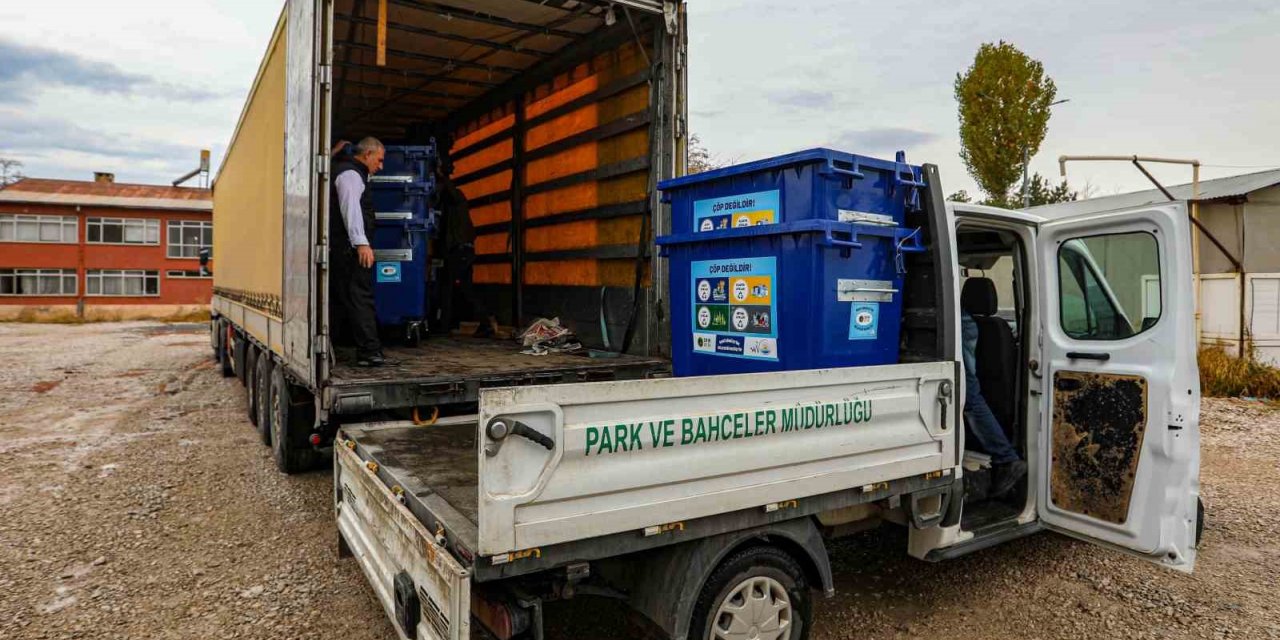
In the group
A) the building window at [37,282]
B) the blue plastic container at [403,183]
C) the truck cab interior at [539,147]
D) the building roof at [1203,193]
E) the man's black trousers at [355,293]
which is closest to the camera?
the man's black trousers at [355,293]

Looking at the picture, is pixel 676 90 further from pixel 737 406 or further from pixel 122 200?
pixel 122 200

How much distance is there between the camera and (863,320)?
353cm

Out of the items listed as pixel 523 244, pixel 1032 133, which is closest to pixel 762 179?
pixel 523 244

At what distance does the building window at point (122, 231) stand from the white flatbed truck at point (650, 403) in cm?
3027

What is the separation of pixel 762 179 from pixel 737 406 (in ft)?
4.89

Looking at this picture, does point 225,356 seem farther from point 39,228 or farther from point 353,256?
point 39,228

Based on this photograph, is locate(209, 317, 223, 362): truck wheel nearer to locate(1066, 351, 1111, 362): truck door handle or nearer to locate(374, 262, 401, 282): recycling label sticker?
locate(374, 262, 401, 282): recycling label sticker

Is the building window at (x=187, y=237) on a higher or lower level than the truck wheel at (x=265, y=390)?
higher

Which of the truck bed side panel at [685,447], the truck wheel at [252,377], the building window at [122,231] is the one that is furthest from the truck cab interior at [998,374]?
the building window at [122,231]

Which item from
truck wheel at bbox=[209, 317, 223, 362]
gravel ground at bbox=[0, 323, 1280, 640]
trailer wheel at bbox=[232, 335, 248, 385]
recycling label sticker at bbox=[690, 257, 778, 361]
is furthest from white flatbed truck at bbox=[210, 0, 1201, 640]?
truck wheel at bbox=[209, 317, 223, 362]

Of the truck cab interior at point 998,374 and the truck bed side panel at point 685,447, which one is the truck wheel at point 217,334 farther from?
the truck bed side panel at point 685,447

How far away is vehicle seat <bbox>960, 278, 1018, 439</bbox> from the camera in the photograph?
404cm

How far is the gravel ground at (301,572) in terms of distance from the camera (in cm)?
361

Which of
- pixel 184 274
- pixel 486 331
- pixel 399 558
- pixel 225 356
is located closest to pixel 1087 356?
pixel 399 558
